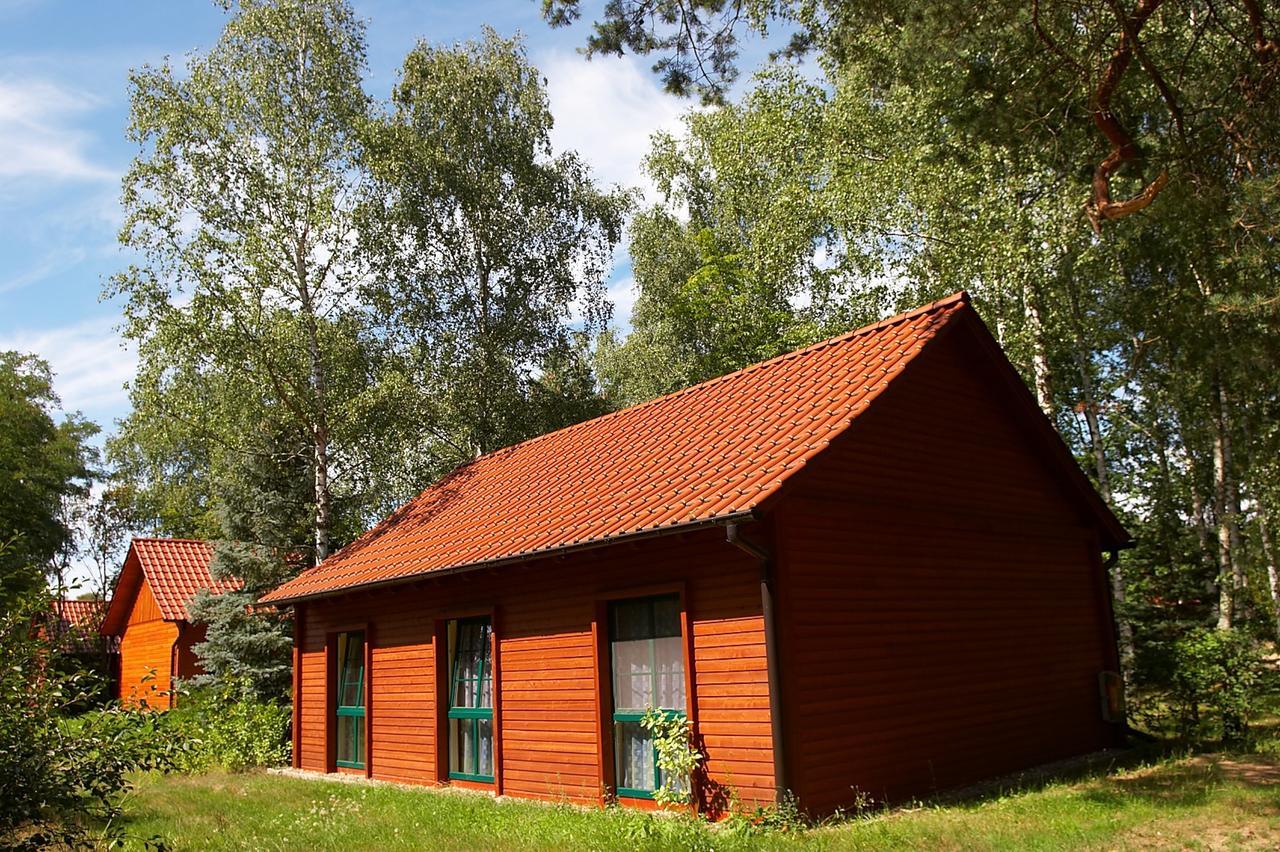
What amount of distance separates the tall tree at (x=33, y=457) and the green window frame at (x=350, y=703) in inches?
734

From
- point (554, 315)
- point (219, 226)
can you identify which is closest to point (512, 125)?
point (554, 315)

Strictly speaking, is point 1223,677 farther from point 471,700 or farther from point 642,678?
point 471,700

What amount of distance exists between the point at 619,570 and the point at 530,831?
2860mm

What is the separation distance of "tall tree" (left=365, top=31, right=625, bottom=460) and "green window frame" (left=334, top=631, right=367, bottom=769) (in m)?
8.93

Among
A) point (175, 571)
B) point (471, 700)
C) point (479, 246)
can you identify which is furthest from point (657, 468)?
point (175, 571)

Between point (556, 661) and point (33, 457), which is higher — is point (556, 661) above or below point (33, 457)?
below

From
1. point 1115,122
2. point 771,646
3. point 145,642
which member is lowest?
point 145,642

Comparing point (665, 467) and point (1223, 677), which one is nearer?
point (665, 467)

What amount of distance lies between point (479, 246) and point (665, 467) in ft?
53.6

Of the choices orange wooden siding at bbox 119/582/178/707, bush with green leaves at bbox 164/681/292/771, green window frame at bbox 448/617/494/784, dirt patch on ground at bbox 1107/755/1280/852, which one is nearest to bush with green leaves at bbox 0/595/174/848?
green window frame at bbox 448/617/494/784

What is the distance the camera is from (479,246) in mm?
26031

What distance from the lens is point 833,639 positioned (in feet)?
30.1

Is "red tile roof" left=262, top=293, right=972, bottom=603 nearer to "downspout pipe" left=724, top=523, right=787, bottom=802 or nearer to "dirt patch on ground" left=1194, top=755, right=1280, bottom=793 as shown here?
"downspout pipe" left=724, top=523, right=787, bottom=802

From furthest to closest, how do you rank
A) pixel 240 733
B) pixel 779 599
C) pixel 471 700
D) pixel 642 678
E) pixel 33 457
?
pixel 33 457 < pixel 240 733 < pixel 471 700 < pixel 642 678 < pixel 779 599
